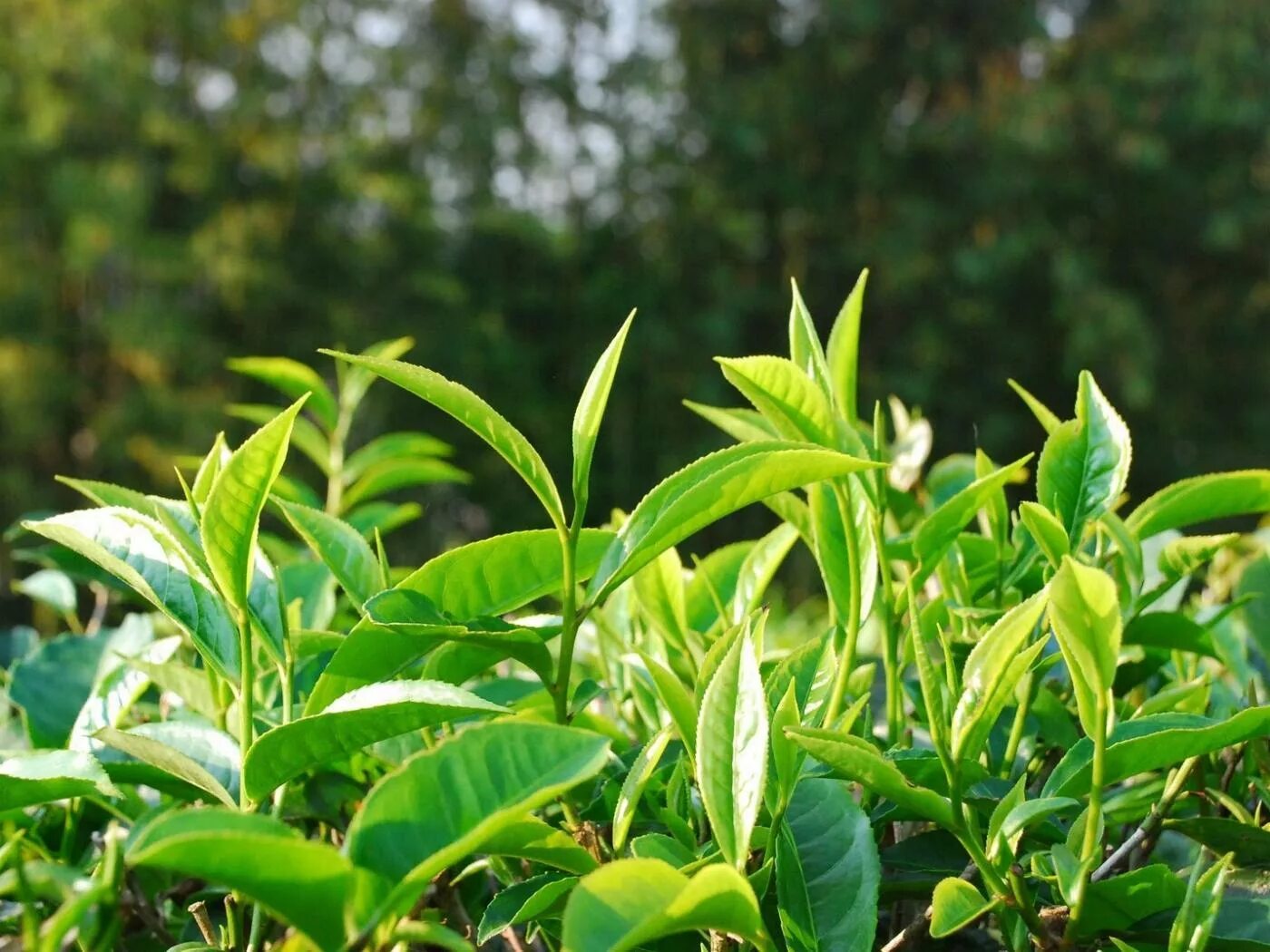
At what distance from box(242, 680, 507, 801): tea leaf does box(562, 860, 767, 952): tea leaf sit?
0.06 meters

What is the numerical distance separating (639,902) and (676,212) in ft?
32.8

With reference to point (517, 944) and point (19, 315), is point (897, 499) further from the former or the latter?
point (19, 315)

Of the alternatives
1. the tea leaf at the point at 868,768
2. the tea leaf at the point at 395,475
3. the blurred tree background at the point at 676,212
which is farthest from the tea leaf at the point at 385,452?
the blurred tree background at the point at 676,212

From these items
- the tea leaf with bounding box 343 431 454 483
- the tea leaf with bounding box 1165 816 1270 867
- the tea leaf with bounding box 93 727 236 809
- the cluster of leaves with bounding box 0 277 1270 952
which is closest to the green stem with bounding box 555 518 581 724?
the cluster of leaves with bounding box 0 277 1270 952

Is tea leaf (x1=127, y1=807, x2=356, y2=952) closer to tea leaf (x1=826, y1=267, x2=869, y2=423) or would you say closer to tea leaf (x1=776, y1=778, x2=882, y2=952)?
tea leaf (x1=776, y1=778, x2=882, y2=952)

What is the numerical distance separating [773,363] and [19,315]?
8.06m

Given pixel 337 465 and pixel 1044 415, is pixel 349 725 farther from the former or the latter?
pixel 337 465

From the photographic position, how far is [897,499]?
585 mm

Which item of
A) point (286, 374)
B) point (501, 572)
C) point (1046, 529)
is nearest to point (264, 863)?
point (501, 572)

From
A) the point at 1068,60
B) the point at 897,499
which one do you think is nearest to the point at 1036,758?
the point at 897,499

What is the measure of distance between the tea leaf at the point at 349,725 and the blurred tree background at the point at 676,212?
7.61 metres

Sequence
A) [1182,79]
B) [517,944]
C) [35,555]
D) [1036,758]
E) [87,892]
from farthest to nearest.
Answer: [1182,79] < [35,555] < [1036,758] < [517,944] < [87,892]

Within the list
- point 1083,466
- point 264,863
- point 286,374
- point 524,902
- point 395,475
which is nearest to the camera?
point 264,863

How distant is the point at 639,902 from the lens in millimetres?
269
